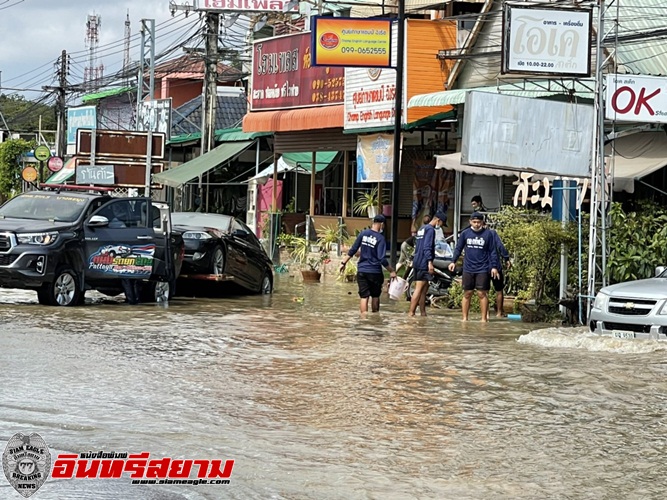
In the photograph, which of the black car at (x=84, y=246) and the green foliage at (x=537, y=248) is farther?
the green foliage at (x=537, y=248)

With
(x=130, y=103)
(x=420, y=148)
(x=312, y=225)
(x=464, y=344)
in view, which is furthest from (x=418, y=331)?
(x=130, y=103)

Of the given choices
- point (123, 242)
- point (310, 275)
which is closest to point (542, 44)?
point (123, 242)

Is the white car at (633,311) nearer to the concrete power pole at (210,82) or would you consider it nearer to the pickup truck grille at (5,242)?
the pickup truck grille at (5,242)

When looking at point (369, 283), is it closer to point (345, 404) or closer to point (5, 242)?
point (5, 242)

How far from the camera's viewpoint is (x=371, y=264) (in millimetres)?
19672

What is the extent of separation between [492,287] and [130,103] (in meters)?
46.7

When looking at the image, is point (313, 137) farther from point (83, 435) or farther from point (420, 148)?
point (83, 435)

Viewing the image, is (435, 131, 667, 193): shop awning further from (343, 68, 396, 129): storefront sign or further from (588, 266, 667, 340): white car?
(343, 68, 396, 129): storefront sign

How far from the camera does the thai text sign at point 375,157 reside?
99.7 feet

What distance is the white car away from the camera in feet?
48.8

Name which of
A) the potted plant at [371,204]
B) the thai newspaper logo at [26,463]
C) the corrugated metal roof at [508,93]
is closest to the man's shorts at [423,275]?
the corrugated metal roof at [508,93]

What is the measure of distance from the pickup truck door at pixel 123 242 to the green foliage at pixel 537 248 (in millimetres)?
5838

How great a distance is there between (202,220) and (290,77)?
13157 mm

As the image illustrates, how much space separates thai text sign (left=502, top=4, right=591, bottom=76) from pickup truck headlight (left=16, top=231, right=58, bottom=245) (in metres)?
7.17
